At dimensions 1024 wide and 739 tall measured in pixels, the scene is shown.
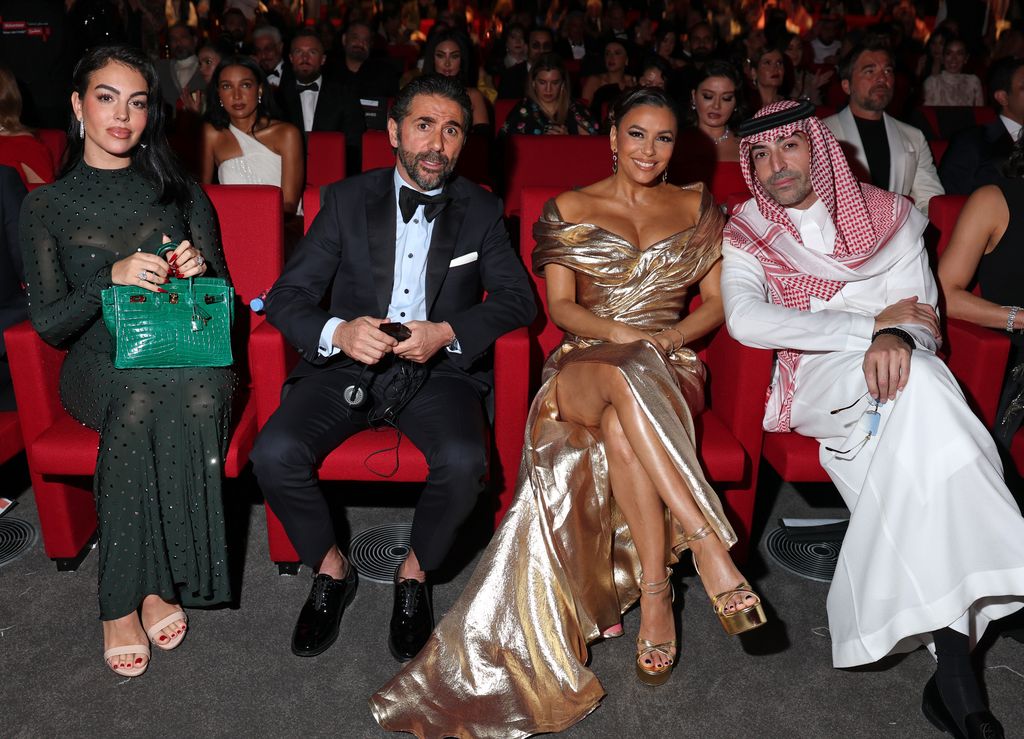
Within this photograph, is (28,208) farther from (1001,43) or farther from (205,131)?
(1001,43)

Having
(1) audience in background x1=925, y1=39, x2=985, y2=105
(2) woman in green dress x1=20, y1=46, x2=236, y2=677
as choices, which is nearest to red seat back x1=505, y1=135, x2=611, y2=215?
(2) woman in green dress x1=20, y1=46, x2=236, y2=677

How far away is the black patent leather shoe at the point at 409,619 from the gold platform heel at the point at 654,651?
0.54 m

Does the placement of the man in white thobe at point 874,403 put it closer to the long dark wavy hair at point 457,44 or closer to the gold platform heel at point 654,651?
the gold platform heel at point 654,651

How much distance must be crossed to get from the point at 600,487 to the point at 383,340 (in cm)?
67

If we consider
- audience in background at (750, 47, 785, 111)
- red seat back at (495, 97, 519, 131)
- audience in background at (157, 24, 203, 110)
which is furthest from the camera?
audience in background at (157, 24, 203, 110)

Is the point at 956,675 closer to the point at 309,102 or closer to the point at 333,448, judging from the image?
the point at 333,448

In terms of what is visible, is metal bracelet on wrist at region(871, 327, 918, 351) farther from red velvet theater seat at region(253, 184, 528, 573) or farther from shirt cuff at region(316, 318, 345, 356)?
shirt cuff at region(316, 318, 345, 356)

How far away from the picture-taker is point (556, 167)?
418cm

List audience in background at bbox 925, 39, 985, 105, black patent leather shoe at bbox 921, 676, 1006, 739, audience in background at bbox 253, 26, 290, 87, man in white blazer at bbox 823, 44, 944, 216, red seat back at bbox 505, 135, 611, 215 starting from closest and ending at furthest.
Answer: black patent leather shoe at bbox 921, 676, 1006, 739, man in white blazer at bbox 823, 44, 944, 216, red seat back at bbox 505, 135, 611, 215, audience in background at bbox 253, 26, 290, 87, audience in background at bbox 925, 39, 985, 105

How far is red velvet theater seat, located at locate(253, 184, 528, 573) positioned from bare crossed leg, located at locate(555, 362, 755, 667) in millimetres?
214

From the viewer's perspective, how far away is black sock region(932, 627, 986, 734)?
82.5 inches

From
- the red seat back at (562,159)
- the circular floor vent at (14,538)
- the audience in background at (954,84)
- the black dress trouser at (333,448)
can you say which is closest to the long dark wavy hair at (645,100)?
the black dress trouser at (333,448)

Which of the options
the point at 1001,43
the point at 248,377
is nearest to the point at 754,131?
the point at 248,377

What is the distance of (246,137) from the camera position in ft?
13.2
